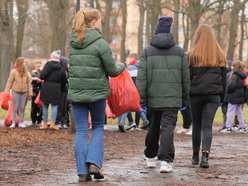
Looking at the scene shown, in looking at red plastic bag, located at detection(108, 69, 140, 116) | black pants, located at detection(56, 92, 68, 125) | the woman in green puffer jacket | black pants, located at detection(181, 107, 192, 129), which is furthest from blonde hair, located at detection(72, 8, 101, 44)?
black pants, located at detection(56, 92, 68, 125)

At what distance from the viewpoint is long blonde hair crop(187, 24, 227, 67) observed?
9812 mm

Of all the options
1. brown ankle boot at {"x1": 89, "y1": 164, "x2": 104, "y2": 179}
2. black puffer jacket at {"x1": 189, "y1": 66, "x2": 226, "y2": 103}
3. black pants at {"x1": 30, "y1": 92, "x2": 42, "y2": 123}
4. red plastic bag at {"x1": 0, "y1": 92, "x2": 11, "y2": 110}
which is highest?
black puffer jacket at {"x1": 189, "y1": 66, "x2": 226, "y2": 103}

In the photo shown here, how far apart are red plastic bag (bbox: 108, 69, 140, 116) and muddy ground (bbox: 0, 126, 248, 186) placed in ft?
2.55

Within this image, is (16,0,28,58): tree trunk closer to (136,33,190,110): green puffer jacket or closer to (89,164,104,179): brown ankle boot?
(136,33,190,110): green puffer jacket

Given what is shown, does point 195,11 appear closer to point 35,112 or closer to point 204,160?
point 35,112

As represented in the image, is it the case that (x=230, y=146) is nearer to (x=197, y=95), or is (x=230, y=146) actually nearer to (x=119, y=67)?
(x=197, y=95)

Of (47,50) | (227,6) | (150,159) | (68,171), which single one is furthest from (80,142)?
(47,50)

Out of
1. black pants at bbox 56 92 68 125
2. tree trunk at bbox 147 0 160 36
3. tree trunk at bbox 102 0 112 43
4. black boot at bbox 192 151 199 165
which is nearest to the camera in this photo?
black boot at bbox 192 151 199 165

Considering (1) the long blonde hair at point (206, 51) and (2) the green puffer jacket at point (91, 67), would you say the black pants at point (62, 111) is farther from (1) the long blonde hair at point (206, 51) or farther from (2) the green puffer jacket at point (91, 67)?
(2) the green puffer jacket at point (91, 67)

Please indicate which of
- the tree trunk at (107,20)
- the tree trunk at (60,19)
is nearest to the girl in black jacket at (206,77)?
the tree trunk at (60,19)

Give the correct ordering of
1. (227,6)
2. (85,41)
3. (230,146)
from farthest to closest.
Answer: (227,6) < (230,146) < (85,41)

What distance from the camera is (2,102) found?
1773cm

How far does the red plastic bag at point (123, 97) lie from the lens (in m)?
9.70

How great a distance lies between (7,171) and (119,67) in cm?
204
